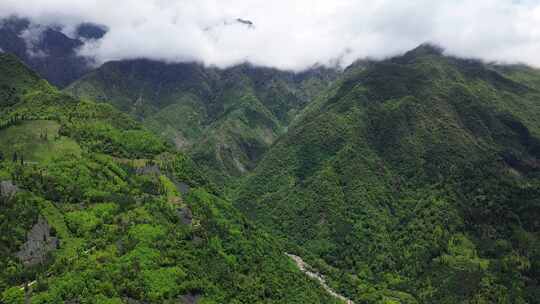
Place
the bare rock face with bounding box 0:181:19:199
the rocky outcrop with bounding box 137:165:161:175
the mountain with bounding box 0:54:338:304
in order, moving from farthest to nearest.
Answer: the rocky outcrop with bounding box 137:165:161:175
the bare rock face with bounding box 0:181:19:199
the mountain with bounding box 0:54:338:304

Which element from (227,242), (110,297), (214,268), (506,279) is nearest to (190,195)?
(227,242)

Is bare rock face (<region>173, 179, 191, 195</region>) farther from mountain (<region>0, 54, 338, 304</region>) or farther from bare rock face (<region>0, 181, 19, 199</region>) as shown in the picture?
bare rock face (<region>0, 181, 19, 199</region>)

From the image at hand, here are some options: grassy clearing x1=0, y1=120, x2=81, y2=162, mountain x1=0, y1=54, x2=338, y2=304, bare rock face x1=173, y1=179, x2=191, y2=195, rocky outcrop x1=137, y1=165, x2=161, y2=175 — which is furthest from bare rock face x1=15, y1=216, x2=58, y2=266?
bare rock face x1=173, y1=179, x2=191, y2=195

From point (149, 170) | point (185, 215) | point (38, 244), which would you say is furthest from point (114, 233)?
point (149, 170)

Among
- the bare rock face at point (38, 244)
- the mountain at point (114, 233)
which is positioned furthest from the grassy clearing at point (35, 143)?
the bare rock face at point (38, 244)

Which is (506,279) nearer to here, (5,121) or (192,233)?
(192,233)

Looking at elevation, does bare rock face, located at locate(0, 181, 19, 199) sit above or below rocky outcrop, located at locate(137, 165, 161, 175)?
above
